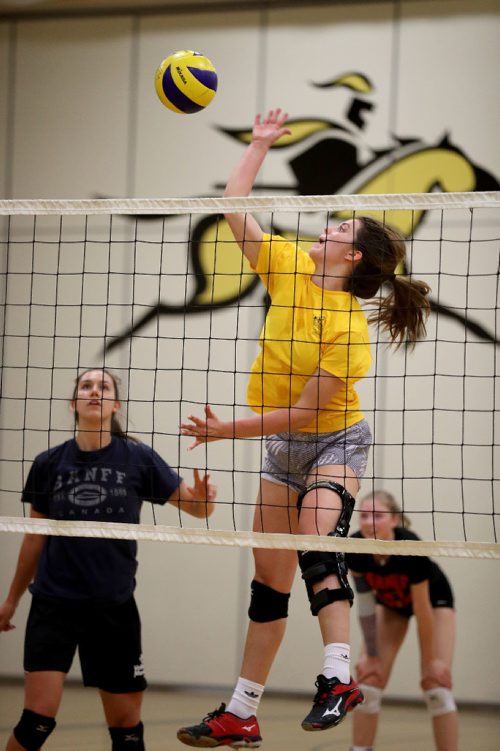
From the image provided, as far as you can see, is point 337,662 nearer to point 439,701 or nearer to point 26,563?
point 26,563

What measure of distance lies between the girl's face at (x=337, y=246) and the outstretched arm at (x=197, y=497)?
1098mm

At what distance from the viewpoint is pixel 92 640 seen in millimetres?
4035

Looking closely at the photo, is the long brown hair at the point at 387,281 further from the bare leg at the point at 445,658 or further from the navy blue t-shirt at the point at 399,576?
the bare leg at the point at 445,658

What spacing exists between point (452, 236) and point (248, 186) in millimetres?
3218

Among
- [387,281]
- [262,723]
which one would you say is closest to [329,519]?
[387,281]

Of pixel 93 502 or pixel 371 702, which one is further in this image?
pixel 371 702

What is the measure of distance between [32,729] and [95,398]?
1.37m

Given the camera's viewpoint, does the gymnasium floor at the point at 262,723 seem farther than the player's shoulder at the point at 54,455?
Yes

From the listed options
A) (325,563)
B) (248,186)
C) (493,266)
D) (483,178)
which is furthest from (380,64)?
(325,563)

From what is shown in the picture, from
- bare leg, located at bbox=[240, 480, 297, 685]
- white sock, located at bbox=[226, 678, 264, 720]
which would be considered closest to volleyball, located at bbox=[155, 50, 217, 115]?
bare leg, located at bbox=[240, 480, 297, 685]

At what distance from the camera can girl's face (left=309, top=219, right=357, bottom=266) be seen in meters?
3.47

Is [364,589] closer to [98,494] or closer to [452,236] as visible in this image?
[98,494]

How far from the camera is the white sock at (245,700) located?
3.43m

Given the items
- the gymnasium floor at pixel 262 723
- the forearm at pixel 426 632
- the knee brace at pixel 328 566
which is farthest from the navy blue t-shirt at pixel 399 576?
the knee brace at pixel 328 566
